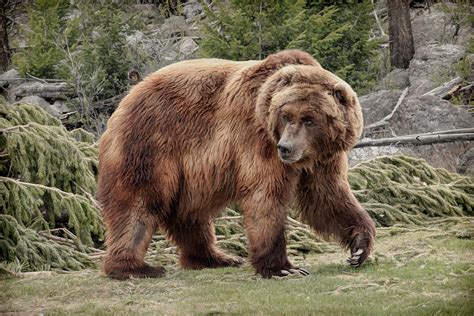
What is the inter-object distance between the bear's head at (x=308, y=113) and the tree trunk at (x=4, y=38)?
477cm

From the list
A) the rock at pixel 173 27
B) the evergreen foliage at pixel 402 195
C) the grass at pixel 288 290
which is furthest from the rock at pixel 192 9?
the grass at pixel 288 290

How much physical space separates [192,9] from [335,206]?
8.43 m

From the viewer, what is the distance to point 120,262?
→ 7016mm

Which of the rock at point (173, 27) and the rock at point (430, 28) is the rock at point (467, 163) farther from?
the rock at point (173, 27)

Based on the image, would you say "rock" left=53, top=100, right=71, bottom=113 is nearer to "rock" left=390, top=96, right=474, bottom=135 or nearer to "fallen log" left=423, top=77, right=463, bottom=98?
"rock" left=390, top=96, right=474, bottom=135

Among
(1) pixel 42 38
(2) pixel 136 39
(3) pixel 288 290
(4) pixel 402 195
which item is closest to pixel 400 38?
(2) pixel 136 39

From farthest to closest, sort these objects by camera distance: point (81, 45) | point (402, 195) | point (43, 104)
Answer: point (81, 45) → point (43, 104) → point (402, 195)

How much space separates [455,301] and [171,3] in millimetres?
8195

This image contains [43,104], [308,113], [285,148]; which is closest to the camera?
[285,148]

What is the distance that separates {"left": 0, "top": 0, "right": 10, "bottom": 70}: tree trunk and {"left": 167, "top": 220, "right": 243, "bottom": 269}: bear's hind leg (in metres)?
4.09

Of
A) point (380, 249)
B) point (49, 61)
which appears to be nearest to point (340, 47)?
point (49, 61)

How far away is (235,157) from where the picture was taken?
274 inches

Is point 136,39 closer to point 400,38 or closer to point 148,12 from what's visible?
point 148,12

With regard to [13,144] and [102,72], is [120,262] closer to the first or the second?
[13,144]
